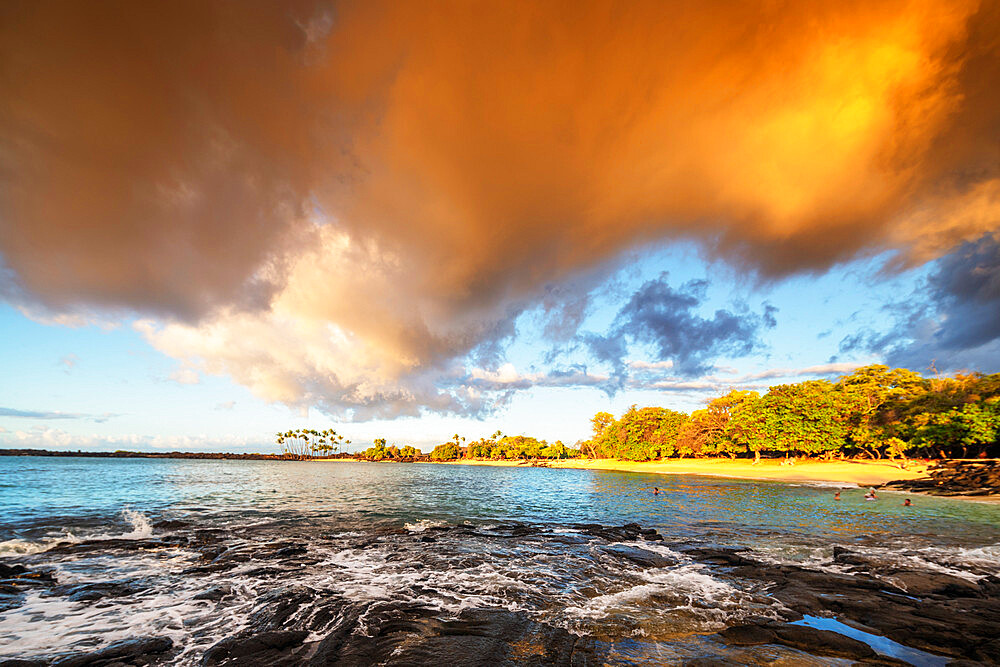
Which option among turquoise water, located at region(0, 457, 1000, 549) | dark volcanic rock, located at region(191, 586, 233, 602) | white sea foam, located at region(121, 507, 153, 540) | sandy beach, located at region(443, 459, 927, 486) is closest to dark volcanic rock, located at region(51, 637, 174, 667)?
dark volcanic rock, located at region(191, 586, 233, 602)

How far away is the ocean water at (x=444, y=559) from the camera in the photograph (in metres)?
9.50

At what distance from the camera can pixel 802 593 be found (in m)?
11.4

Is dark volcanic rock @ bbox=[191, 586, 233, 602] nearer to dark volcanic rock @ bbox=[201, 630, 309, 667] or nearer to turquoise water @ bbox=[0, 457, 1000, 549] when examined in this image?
dark volcanic rock @ bbox=[201, 630, 309, 667]

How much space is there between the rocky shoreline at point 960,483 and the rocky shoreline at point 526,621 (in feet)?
127

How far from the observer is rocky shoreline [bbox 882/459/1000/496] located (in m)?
37.3

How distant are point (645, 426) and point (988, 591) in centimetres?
11975

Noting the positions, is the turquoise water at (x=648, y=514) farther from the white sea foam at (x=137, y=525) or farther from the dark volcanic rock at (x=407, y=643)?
the dark volcanic rock at (x=407, y=643)

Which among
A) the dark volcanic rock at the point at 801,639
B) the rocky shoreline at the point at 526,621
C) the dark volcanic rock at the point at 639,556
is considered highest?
the dark volcanic rock at the point at 801,639

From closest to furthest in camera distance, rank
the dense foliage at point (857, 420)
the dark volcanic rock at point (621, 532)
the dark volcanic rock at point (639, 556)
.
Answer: the dark volcanic rock at point (639, 556) → the dark volcanic rock at point (621, 532) → the dense foliage at point (857, 420)

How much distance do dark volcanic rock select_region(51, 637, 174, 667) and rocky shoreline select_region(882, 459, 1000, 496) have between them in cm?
6081

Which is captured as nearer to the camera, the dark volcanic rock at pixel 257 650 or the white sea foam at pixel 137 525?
the dark volcanic rock at pixel 257 650

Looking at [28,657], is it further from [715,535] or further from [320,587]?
[715,535]

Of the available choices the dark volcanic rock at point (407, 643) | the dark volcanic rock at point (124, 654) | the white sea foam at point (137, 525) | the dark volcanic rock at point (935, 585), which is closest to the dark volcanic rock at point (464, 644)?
the dark volcanic rock at point (407, 643)

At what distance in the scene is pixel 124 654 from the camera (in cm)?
794
